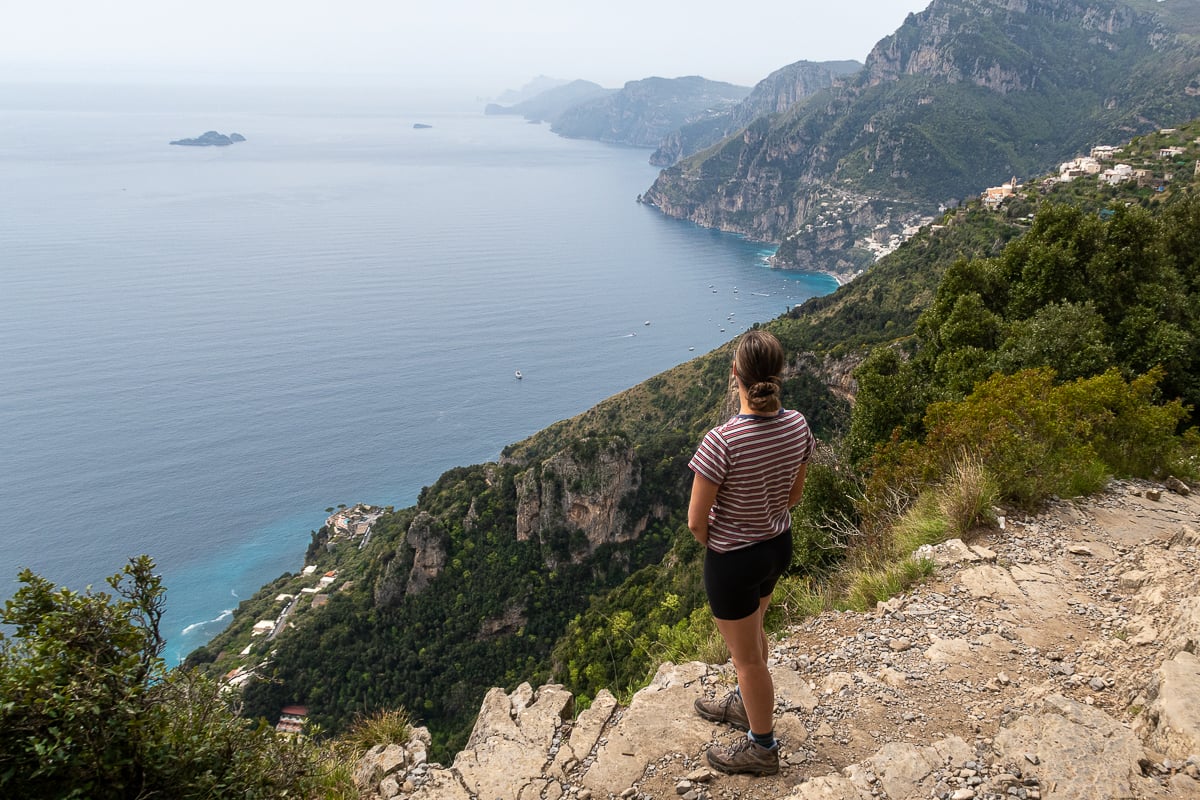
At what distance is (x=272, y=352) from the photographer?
259 feet

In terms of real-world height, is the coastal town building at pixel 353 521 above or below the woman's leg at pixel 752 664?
below

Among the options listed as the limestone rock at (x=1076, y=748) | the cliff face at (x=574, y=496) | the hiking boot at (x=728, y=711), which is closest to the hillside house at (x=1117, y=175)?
the cliff face at (x=574, y=496)

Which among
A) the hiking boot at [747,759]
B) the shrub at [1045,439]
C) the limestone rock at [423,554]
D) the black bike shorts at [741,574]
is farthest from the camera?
the limestone rock at [423,554]

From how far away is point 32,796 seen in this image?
8.67 feet

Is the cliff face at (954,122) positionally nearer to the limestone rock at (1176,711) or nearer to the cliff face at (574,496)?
the cliff face at (574,496)

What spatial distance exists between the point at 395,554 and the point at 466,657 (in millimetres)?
7660

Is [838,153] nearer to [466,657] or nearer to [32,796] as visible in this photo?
[466,657]

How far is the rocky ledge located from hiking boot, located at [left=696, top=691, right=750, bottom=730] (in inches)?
3.2

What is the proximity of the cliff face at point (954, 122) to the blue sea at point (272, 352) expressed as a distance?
3153cm

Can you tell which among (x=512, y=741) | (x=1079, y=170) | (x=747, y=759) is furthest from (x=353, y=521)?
(x=1079, y=170)

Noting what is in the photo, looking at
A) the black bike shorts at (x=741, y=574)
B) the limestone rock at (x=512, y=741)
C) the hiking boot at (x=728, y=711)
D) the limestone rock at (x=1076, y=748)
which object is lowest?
the limestone rock at (x=512, y=741)

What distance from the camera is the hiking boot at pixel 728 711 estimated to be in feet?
13.8

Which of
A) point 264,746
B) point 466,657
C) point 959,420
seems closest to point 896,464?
point 959,420

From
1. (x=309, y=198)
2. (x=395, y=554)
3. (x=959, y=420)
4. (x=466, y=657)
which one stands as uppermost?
(x=309, y=198)
